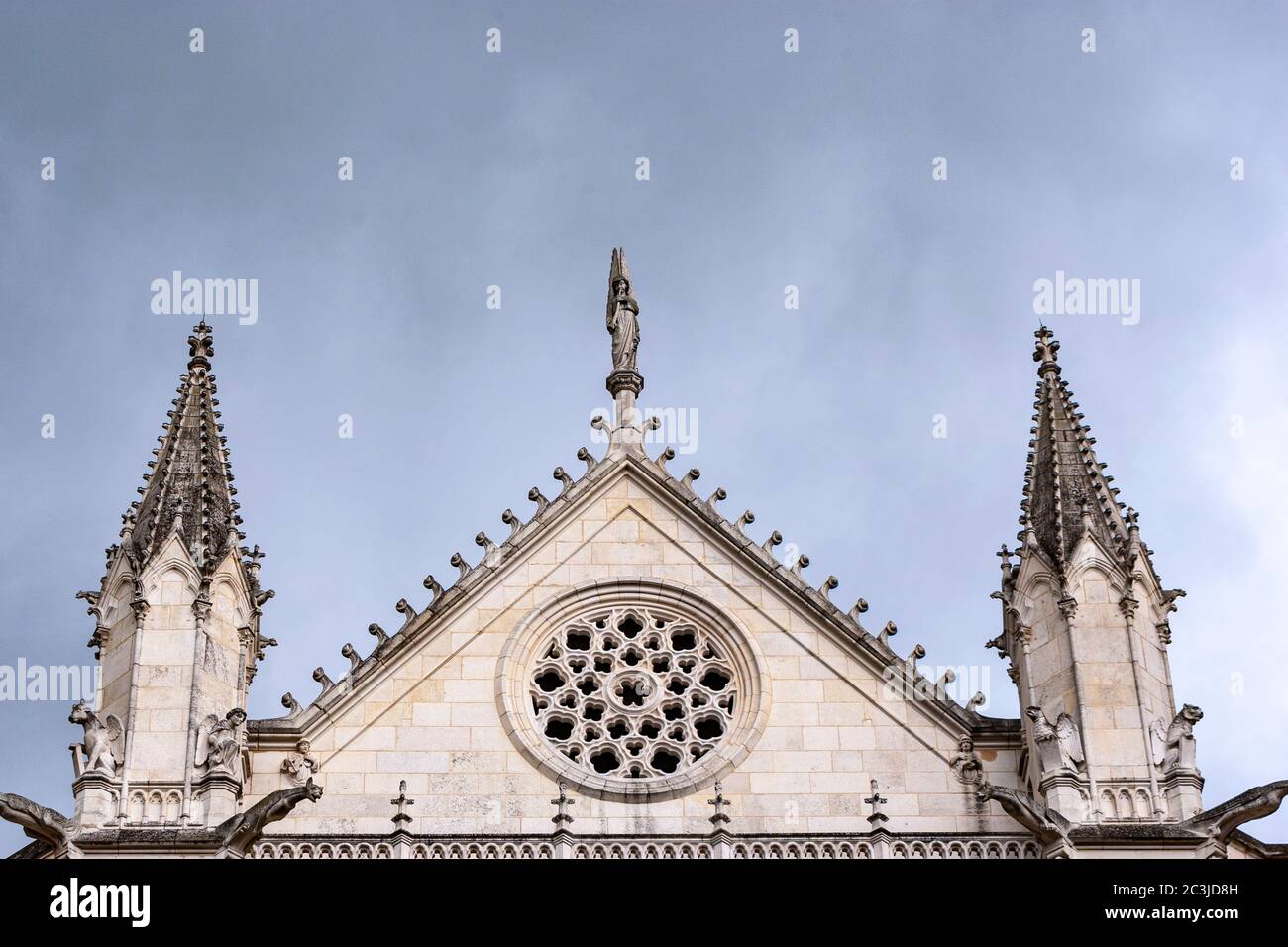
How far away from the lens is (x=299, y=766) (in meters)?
29.8

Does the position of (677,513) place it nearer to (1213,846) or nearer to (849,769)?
(849,769)

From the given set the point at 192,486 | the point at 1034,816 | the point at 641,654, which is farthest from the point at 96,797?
the point at 1034,816

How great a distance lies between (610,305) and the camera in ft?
113

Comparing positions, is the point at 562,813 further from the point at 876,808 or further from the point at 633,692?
the point at 876,808

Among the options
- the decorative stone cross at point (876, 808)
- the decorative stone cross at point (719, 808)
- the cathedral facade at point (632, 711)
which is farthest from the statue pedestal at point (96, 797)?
the decorative stone cross at point (876, 808)

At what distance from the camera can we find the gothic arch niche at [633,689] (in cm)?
2981

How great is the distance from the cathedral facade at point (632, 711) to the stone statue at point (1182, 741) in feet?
0.10

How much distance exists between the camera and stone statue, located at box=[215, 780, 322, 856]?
27891mm

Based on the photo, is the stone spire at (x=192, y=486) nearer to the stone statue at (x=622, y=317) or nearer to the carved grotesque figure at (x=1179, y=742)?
the stone statue at (x=622, y=317)

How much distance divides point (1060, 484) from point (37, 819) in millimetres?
11314

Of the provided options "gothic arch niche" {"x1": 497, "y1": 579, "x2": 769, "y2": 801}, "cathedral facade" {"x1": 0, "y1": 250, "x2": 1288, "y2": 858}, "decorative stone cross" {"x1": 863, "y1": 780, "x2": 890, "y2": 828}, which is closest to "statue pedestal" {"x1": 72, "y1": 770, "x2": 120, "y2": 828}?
"cathedral facade" {"x1": 0, "y1": 250, "x2": 1288, "y2": 858}
